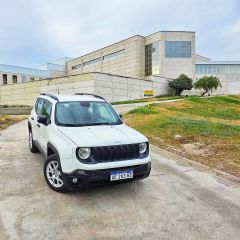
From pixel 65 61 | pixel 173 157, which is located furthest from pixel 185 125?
pixel 65 61

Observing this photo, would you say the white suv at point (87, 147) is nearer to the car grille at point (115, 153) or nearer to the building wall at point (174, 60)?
the car grille at point (115, 153)

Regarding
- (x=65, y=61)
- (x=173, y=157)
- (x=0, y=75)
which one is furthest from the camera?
(x=65, y=61)

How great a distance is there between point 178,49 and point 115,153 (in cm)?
6686

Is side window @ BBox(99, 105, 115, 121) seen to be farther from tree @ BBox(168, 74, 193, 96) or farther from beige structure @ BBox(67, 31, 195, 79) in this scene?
beige structure @ BBox(67, 31, 195, 79)

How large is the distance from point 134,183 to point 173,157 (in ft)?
10.0

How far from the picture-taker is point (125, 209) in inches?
209

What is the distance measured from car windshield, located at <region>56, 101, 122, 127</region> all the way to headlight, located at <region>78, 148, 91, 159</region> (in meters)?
→ 1.13

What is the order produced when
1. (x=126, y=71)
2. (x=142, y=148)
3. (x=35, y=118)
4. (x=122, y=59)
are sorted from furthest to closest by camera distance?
(x=122, y=59)
(x=126, y=71)
(x=35, y=118)
(x=142, y=148)

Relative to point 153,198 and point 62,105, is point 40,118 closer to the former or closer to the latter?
point 62,105

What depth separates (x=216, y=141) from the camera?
11.2 metres

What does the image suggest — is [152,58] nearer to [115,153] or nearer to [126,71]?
[126,71]

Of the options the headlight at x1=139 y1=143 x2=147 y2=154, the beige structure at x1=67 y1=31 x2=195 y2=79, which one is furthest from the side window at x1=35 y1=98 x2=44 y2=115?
the beige structure at x1=67 y1=31 x2=195 y2=79

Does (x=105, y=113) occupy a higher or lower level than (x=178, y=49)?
lower

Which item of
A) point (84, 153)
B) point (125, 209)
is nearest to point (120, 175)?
point (125, 209)
